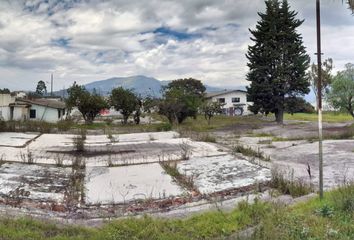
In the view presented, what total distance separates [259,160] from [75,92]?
2711 centimetres

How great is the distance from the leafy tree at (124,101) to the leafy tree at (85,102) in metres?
1.29

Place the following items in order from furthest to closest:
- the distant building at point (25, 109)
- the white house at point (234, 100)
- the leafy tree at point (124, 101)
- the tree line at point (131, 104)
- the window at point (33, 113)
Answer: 1. the white house at point (234, 100)
2. the window at point (33, 113)
3. the leafy tree at point (124, 101)
4. the distant building at point (25, 109)
5. the tree line at point (131, 104)

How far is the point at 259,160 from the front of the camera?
1410 cm

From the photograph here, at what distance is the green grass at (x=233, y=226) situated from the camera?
17.1ft

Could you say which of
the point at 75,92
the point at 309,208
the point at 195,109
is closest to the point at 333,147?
the point at 309,208

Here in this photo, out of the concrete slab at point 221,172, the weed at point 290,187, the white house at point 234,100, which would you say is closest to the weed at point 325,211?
the weed at point 290,187

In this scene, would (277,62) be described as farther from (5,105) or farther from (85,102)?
(5,105)

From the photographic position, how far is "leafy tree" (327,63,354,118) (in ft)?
111

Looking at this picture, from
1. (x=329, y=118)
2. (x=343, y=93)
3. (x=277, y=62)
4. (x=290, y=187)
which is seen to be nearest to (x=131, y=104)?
(x=277, y=62)

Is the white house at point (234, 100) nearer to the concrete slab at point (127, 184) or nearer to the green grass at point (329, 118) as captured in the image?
the green grass at point (329, 118)

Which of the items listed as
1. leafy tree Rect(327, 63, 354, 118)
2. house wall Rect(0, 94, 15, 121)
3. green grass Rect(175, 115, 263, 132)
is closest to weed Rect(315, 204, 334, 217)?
green grass Rect(175, 115, 263, 132)

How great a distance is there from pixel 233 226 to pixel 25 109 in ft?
128

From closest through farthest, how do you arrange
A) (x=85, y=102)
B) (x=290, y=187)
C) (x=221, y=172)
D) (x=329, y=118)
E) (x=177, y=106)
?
(x=290, y=187), (x=221, y=172), (x=85, y=102), (x=177, y=106), (x=329, y=118)

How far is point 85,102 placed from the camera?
3716 centimetres
